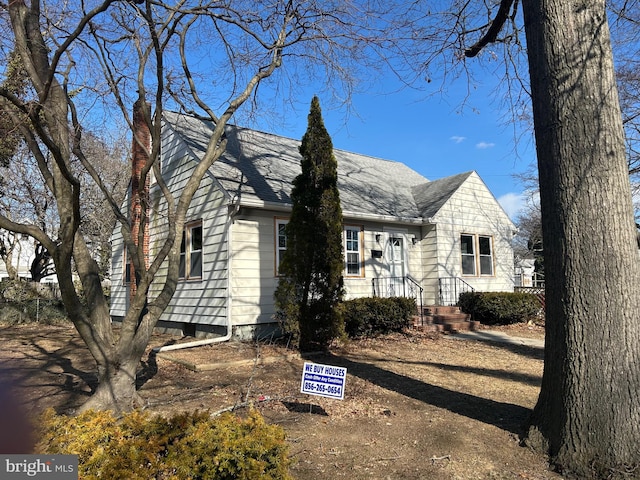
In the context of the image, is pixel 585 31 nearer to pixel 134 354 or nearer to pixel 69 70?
pixel 134 354

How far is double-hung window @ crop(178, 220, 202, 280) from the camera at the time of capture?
12.0 m

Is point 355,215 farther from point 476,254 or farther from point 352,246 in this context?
point 476,254

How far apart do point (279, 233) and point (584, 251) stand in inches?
318

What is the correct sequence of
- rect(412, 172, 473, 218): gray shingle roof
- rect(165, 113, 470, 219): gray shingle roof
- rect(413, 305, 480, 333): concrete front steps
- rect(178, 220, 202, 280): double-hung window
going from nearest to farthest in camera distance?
rect(165, 113, 470, 219): gray shingle roof
rect(178, 220, 202, 280): double-hung window
rect(413, 305, 480, 333): concrete front steps
rect(412, 172, 473, 218): gray shingle roof

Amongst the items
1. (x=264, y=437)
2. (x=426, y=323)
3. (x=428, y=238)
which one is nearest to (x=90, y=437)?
(x=264, y=437)

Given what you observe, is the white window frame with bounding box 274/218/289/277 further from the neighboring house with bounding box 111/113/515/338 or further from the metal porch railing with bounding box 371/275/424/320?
the metal porch railing with bounding box 371/275/424/320

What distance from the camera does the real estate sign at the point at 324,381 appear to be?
544 cm

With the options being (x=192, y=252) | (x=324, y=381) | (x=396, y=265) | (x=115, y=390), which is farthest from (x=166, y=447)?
(x=396, y=265)

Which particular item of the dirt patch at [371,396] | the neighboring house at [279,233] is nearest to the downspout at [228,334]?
the neighboring house at [279,233]

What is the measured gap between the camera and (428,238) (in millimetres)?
14648

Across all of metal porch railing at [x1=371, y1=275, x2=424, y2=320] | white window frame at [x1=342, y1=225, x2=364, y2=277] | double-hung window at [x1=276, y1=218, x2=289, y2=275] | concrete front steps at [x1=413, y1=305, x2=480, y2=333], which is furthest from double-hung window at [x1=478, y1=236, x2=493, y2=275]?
double-hung window at [x1=276, y1=218, x2=289, y2=275]

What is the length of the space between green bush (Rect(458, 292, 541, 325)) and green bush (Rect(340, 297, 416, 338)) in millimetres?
3051

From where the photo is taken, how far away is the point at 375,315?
36.1 ft

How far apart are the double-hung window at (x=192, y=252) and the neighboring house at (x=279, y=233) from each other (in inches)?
1.1
